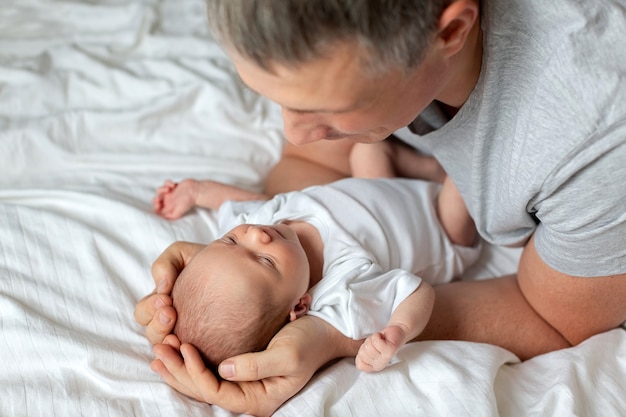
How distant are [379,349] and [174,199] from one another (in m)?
0.54

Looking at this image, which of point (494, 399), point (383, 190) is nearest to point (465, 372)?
point (494, 399)

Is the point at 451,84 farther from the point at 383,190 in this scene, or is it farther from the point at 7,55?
the point at 7,55

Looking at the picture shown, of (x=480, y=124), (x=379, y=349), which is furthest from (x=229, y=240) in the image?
(x=480, y=124)

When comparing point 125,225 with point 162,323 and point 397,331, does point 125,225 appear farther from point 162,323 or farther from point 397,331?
point 397,331

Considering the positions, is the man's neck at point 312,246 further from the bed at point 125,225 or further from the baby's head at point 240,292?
the bed at point 125,225

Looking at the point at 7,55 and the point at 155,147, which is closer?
the point at 155,147

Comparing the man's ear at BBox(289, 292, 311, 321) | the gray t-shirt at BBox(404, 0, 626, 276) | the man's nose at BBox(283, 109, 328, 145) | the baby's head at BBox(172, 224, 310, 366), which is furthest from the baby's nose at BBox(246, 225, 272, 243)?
the gray t-shirt at BBox(404, 0, 626, 276)

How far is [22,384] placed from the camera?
1008 mm

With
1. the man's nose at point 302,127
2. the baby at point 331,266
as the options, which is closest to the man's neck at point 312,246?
the baby at point 331,266

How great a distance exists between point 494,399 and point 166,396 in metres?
0.46

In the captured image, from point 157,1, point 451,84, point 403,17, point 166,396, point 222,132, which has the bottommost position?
point 166,396

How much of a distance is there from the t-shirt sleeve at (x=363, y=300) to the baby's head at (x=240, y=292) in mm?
45

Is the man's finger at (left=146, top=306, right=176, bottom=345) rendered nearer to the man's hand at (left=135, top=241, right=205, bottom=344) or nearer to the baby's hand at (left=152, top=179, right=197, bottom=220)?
the man's hand at (left=135, top=241, right=205, bottom=344)

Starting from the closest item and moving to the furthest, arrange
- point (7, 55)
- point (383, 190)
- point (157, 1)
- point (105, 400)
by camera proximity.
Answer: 1. point (105, 400)
2. point (383, 190)
3. point (7, 55)
4. point (157, 1)
